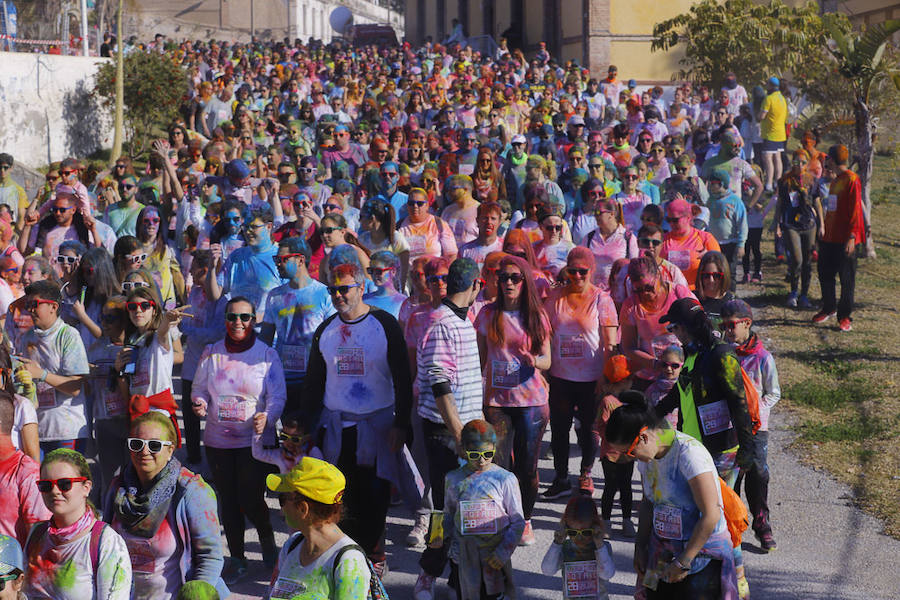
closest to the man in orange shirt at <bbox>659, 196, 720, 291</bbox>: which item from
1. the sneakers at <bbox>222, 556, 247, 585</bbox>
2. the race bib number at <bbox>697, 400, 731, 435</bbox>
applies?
the race bib number at <bbox>697, 400, 731, 435</bbox>

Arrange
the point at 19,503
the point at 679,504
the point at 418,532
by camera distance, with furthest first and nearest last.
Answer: the point at 418,532 → the point at 19,503 → the point at 679,504

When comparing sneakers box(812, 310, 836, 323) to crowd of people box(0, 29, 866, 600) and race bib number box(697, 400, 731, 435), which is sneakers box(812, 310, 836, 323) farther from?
race bib number box(697, 400, 731, 435)

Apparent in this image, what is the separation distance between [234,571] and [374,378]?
58.1 inches

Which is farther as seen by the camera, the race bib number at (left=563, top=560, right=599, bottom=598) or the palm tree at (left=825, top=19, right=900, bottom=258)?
the palm tree at (left=825, top=19, right=900, bottom=258)

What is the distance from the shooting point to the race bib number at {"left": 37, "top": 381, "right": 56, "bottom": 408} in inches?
266

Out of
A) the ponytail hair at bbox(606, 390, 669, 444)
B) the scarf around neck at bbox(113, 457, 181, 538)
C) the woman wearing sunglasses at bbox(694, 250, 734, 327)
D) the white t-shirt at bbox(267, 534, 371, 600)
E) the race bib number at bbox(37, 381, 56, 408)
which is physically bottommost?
the white t-shirt at bbox(267, 534, 371, 600)

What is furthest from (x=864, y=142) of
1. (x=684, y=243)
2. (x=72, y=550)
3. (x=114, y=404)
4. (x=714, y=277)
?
(x=72, y=550)

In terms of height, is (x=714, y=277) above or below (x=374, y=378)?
above

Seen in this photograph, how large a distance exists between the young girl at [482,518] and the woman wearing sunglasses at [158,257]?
3.77m

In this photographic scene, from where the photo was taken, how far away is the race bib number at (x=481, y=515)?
576 cm

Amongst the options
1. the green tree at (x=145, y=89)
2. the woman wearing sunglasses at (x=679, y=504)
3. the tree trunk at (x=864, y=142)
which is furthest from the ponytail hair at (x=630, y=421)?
the green tree at (x=145, y=89)

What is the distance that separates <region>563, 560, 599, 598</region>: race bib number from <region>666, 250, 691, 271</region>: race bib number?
14.3 ft

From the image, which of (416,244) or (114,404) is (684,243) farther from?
(114,404)

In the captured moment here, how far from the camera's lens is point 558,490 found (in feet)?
26.4
